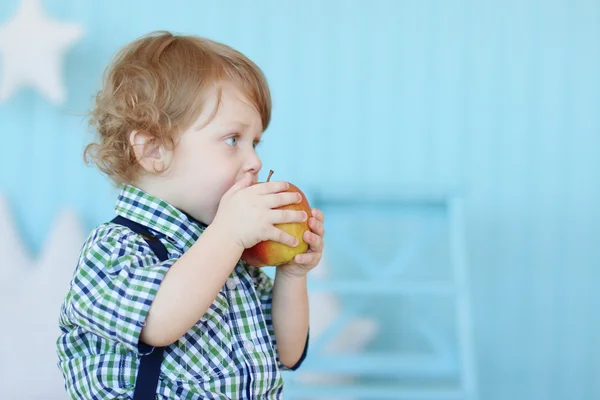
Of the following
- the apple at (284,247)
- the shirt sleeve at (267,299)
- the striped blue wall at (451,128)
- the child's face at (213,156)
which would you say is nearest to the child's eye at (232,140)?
the child's face at (213,156)

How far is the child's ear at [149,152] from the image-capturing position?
3.51 feet

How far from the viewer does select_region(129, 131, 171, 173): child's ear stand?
107cm

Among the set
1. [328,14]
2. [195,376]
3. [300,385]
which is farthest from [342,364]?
[328,14]

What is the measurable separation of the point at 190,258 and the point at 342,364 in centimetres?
89

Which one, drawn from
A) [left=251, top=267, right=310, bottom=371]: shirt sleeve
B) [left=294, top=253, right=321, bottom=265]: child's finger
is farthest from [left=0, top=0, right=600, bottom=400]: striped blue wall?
[left=294, top=253, right=321, bottom=265]: child's finger

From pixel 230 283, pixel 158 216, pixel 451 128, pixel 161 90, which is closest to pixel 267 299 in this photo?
pixel 230 283

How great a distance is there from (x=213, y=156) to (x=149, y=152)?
0.10 metres

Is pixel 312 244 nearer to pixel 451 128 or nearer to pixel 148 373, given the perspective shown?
pixel 148 373

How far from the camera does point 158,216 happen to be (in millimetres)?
1045

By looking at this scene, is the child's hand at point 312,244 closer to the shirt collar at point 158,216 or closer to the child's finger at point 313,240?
the child's finger at point 313,240

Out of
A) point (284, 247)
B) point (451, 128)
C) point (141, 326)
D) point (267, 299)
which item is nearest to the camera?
point (141, 326)

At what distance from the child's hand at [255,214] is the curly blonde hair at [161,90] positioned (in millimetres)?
149

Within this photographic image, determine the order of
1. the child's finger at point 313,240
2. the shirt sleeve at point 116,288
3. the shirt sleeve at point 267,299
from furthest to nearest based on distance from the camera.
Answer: the shirt sleeve at point 267,299 < the child's finger at point 313,240 < the shirt sleeve at point 116,288

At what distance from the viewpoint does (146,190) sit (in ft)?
3.60
